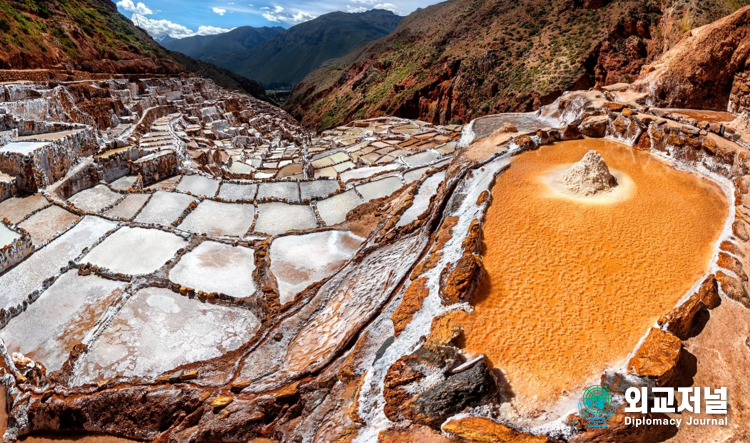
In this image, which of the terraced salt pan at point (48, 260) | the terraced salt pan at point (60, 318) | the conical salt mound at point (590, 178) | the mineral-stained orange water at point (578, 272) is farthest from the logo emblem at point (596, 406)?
the terraced salt pan at point (48, 260)

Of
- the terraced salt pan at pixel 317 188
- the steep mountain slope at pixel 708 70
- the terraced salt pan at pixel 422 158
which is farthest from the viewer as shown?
the terraced salt pan at pixel 422 158

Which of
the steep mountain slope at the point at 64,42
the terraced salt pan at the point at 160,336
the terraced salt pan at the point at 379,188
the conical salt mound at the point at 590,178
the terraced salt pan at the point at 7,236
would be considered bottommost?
the terraced salt pan at the point at 160,336

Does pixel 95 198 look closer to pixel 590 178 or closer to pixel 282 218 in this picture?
pixel 282 218

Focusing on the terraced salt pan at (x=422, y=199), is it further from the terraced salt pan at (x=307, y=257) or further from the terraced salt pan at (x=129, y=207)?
the terraced salt pan at (x=129, y=207)

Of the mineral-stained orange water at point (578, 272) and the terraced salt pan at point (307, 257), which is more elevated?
the mineral-stained orange water at point (578, 272)

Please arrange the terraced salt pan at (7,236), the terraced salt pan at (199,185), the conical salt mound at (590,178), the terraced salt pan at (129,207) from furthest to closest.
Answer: the terraced salt pan at (199,185)
the terraced salt pan at (129,207)
the terraced salt pan at (7,236)
the conical salt mound at (590,178)

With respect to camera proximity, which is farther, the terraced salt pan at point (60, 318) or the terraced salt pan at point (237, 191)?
the terraced salt pan at point (237, 191)

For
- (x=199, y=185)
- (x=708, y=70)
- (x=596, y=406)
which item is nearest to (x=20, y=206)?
(x=199, y=185)
